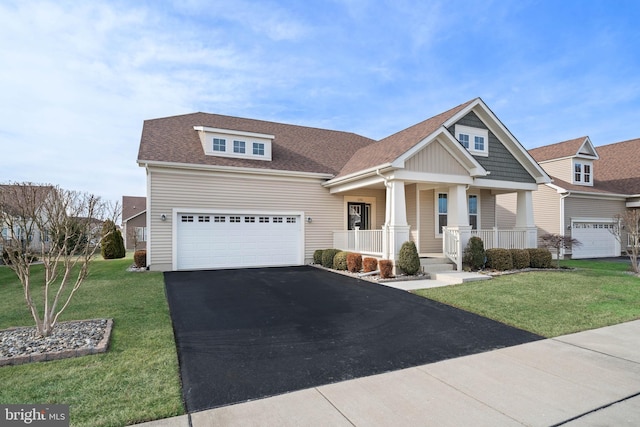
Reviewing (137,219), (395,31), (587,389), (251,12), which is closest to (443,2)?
(395,31)

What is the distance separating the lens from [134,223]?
35312 mm

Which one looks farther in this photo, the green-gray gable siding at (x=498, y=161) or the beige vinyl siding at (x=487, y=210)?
the beige vinyl siding at (x=487, y=210)

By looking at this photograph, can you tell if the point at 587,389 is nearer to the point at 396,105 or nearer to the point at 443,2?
the point at 443,2

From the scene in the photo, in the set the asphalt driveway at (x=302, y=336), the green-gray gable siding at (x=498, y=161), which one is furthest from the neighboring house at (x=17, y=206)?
the green-gray gable siding at (x=498, y=161)

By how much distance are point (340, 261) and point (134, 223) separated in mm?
30532

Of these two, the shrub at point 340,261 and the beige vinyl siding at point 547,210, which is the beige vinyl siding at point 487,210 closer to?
the beige vinyl siding at point 547,210

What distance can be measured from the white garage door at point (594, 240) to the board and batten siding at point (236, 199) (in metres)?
13.5

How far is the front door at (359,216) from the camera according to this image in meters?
15.2

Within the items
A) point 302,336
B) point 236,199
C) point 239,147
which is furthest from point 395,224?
point 239,147

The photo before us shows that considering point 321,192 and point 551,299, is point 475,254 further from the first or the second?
point 321,192

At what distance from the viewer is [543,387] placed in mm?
3572

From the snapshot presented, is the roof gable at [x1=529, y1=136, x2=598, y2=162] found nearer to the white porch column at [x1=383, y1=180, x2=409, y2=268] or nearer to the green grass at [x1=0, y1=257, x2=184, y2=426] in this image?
the white porch column at [x1=383, y1=180, x2=409, y2=268]

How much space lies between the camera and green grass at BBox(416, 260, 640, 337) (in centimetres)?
606

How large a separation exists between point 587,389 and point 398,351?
6.71 feet
